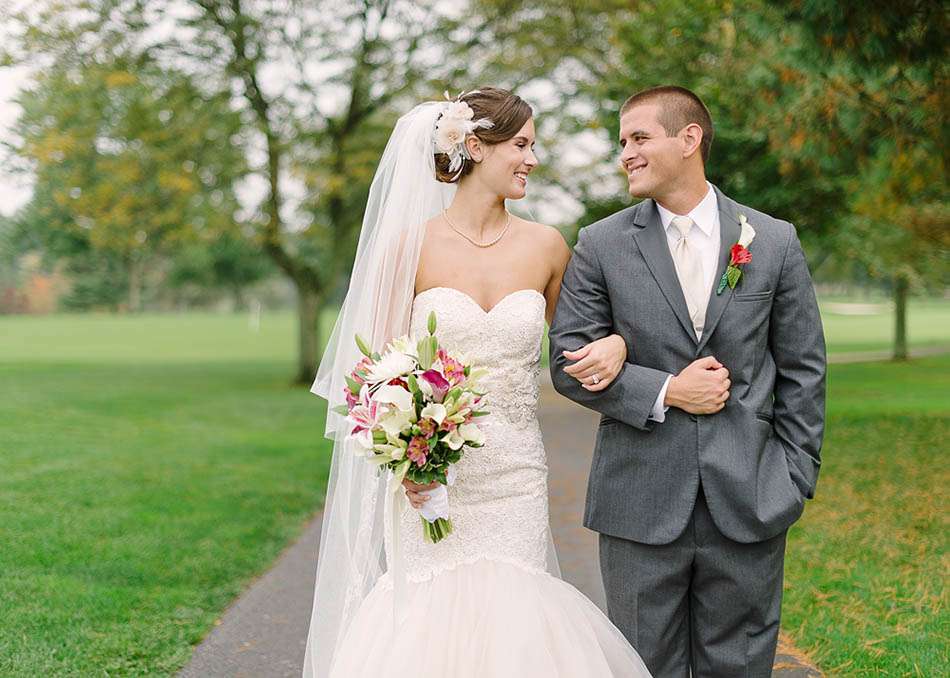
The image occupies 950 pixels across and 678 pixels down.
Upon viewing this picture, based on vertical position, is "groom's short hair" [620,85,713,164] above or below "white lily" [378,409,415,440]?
above

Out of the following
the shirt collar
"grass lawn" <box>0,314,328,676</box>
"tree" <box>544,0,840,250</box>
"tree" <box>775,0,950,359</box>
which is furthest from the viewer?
"tree" <box>544,0,840,250</box>

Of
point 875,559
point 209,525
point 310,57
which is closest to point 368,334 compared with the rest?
point 875,559

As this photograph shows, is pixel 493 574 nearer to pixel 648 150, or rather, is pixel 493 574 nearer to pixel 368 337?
pixel 368 337

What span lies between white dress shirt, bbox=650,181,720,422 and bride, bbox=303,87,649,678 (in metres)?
0.43

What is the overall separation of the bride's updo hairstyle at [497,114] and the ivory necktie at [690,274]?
28.1 inches

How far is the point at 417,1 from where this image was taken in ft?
65.3

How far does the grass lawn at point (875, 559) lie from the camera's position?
4.92m

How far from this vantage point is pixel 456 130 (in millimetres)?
3684

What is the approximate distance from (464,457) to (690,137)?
1.34 metres

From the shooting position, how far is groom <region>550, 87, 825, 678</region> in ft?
10.6

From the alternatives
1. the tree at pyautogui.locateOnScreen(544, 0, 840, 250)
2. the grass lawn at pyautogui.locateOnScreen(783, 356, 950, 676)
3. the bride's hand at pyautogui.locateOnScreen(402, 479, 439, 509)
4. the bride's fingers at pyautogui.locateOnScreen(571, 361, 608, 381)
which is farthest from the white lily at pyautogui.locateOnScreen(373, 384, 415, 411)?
the tree at pyautogui.locateOnScreen(544, 0, 840, 250)

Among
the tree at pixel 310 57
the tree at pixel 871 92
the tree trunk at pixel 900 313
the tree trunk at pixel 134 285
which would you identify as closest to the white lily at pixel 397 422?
the tree at pixel 871 92

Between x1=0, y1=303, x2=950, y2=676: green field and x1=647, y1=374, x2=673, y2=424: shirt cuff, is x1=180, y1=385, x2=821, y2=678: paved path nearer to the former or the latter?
x1=0, y1=303, x2=950, y2=676: green field

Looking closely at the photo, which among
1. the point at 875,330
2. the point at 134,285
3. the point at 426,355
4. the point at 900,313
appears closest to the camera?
the point at 426,355
